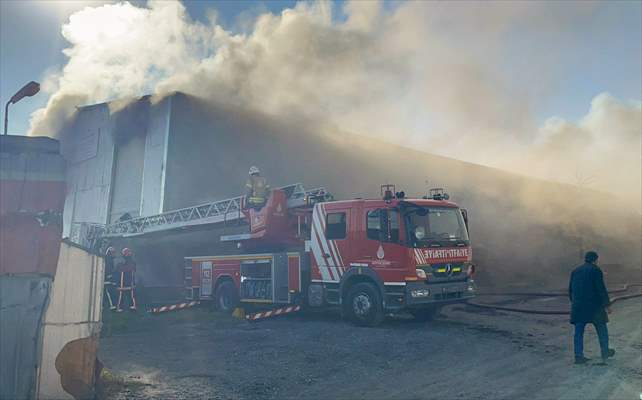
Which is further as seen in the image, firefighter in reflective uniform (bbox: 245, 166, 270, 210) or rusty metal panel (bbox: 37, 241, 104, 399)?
firefighter in reflective uniform (bbox: 245, 166, 270, 210)

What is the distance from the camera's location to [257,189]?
35.3ft

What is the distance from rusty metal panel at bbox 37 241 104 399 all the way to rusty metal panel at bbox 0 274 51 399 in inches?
4.5

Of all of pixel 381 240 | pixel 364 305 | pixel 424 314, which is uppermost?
pixel 381 240

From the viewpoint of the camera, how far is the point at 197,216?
43.3ft

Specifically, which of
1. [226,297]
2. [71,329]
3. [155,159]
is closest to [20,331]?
[71,329]

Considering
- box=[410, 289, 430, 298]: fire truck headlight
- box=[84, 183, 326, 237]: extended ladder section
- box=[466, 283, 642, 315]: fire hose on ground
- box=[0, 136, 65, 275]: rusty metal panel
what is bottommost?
box=[466, 283, 642, 315]: fire hose on ground

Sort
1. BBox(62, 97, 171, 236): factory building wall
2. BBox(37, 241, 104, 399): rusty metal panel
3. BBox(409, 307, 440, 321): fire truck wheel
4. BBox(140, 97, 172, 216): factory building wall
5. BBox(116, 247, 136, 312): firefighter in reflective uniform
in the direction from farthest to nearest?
BBox(62, 97, 171, 236): factory building wall
BBox(140, 97, 172, 216): factory building wall
BBox(116, 247, 136, 312): firefighter in reflective uniform
BBox(409, 307, 440, 321): fire truck wheel
BBox(37, 241, 104, 399): rusty metal panel

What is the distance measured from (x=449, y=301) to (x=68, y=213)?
18.6m

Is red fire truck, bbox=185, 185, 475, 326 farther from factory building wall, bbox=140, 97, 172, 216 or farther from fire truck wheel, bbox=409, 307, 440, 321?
factory building wall, bbox=140, 97, 172, 216

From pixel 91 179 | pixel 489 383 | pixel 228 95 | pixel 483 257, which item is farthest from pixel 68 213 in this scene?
pixel 489 383

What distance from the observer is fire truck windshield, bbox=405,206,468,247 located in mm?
8768

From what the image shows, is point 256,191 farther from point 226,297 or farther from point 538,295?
point 538,295

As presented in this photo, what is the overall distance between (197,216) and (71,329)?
9031 mm

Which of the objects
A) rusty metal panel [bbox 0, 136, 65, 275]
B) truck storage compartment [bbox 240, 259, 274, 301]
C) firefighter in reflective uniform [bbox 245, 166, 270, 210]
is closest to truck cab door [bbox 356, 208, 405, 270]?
truck storage compartment [bbox 240, 259, 274, 301]
